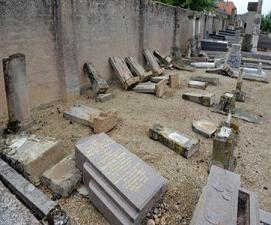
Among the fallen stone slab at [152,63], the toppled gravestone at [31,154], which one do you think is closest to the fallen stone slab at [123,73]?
the fallen stone slab at [152,63]

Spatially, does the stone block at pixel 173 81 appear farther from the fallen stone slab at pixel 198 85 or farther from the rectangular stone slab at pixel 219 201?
the rectangular stone slab at pixel 219 201

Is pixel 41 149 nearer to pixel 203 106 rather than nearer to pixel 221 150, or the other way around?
pixel 221 150

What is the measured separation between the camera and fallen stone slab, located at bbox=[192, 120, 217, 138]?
17.3 feet

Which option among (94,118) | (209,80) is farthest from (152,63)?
(94,118)

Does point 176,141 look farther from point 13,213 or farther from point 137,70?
point 137,70

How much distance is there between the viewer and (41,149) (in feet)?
12.2

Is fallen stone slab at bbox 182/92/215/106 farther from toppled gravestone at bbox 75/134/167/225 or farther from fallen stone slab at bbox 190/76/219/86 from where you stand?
toppled gravestone at bbox 75/134/167/225

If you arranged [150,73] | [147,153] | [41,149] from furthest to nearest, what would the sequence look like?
[150,73] → [147,153] → [41,149]

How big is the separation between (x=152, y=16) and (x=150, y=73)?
10.6 feet

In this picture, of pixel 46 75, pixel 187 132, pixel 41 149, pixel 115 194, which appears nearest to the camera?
pixel 115 194

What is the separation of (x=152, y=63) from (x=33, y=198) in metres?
7.87

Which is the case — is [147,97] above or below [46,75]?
below

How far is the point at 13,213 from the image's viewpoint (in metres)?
2.61

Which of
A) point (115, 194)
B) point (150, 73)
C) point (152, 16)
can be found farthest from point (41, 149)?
point (152, 16)
